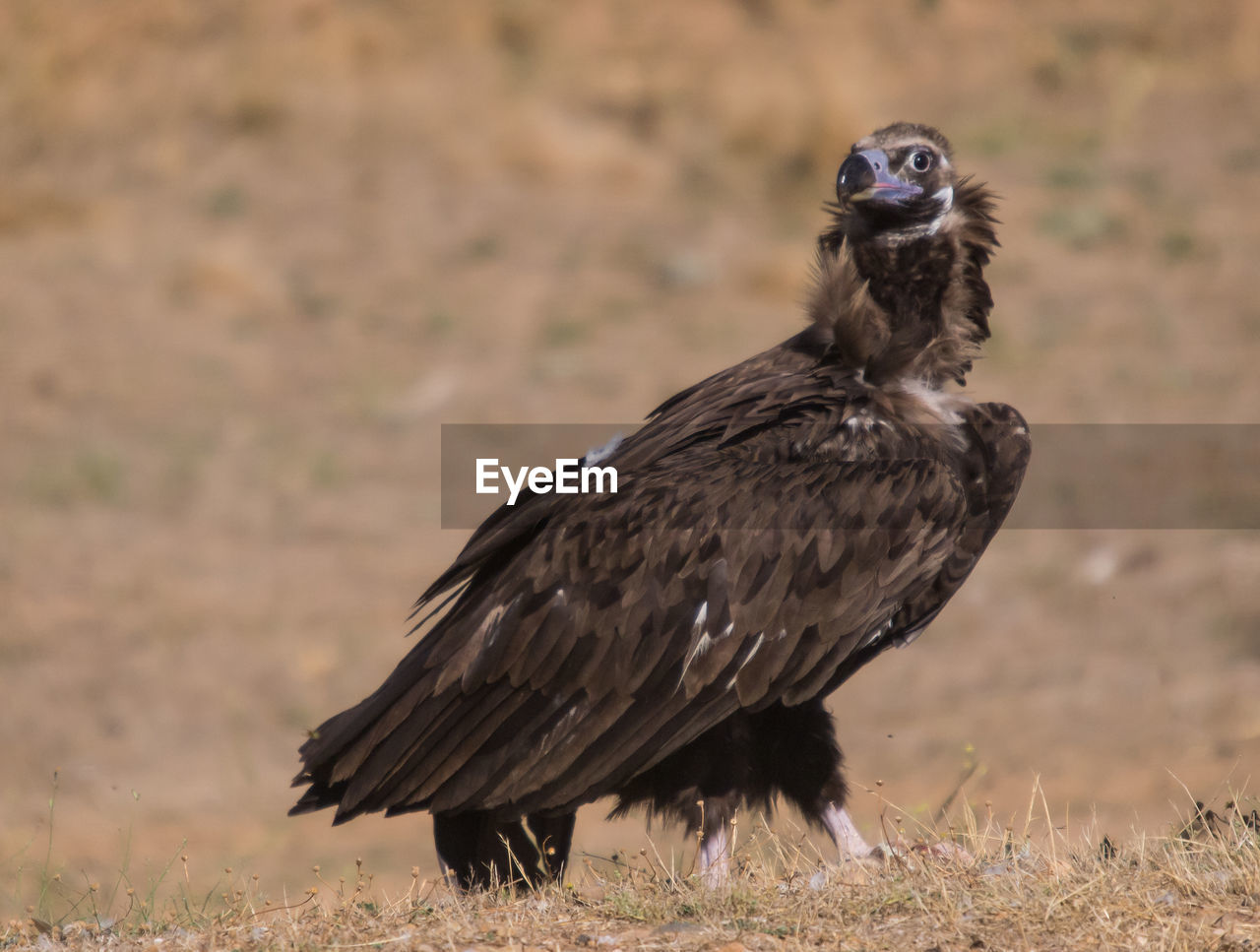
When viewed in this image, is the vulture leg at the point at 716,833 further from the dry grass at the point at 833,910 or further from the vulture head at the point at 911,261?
the vulture head at the point at 911,261

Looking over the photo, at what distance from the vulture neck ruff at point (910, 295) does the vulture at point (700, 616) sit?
17 millimetres

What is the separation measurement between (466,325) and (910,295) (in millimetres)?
13138

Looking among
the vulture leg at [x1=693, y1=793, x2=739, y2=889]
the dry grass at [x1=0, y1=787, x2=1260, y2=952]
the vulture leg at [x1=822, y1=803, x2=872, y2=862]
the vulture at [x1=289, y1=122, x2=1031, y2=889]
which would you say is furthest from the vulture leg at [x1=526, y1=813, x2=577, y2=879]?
the vulture leg at [x1=822, y1=803, x2=872, y2=862]

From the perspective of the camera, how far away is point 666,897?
4.41m

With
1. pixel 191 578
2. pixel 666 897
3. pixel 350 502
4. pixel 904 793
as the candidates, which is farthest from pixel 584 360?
pixel 666 897

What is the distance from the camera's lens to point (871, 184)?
18.0ft

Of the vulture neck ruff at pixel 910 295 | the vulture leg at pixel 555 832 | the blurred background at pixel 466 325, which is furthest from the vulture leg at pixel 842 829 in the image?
the blurred background at pixel 466 325

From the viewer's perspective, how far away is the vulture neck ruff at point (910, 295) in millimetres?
5320

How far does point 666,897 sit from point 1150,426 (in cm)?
1112

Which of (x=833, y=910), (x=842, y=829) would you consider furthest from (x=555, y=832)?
(x=833, y=910)

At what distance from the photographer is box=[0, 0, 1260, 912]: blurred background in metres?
10.7

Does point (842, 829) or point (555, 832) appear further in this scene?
point (555, 832)

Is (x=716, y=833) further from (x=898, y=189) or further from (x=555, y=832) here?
(x=898, y=189)

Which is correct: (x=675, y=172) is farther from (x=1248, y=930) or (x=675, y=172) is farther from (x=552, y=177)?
(x=1248, y=930)
